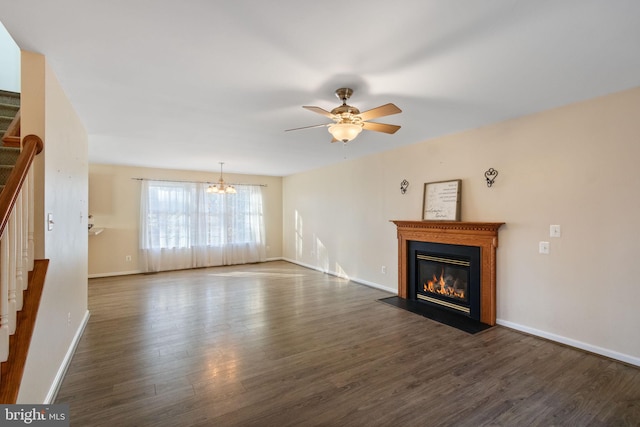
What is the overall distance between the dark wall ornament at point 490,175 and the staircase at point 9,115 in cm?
454

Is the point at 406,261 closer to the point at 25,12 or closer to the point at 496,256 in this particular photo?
the point at 496,256

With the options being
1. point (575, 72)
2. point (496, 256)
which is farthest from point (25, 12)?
point (496, 256)

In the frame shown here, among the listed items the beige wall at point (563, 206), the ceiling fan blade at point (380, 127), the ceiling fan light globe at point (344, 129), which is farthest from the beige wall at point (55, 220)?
the beige wall at point (563, 206)

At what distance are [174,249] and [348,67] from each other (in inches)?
244

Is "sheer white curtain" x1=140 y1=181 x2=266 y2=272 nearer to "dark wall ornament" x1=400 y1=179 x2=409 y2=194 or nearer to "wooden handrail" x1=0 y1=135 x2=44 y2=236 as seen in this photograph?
"dark wall ornament" x1=400 y1=179 x2=409 y2=194

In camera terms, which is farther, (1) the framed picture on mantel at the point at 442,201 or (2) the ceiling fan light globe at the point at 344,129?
(1) the framed picture on mantel at the point at 442,201

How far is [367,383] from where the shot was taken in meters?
2.26

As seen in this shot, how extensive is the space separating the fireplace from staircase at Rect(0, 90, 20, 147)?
4.50 m

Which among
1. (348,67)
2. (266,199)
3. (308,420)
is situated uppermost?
(348,67)

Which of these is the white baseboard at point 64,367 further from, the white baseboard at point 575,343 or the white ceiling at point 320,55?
the white baseboard at point 575,343

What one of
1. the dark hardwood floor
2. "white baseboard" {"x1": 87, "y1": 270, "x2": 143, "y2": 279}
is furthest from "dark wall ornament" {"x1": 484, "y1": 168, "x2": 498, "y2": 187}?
"white baseboard" {"x1": 87, "y1": 270, "x2": 143, "y2": 279}

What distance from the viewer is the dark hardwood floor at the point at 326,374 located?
1.91 metres

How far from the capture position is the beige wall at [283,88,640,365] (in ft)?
8.41

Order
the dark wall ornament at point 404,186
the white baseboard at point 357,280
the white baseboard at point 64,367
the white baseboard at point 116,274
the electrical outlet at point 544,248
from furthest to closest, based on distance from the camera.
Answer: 1. the white baseboard at point 116,274
2. the white baseboard at point 357,280
3. the dark wall ornament at point 404,186
4. the electrical outlet at point 544,248
5. the white baseboard at point 64,367
